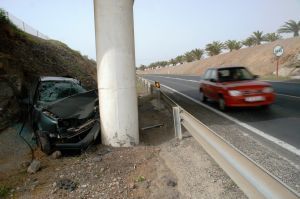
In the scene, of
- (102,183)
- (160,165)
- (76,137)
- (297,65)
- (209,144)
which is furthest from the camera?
(297,65)

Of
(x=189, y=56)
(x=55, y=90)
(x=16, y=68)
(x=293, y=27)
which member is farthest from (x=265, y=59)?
(x=55, y=90)

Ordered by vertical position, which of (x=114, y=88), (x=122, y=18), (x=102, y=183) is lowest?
(x=102, y=183)

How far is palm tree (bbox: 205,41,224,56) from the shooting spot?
60244mm

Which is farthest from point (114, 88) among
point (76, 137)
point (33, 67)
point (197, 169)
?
point (33, 67)

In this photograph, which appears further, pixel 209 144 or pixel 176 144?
pixel 176 144

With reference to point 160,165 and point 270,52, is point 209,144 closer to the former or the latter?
point 160,165

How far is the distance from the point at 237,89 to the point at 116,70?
502 cm

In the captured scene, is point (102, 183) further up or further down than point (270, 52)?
further down

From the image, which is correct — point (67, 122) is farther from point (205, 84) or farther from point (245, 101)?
point (205, 84)

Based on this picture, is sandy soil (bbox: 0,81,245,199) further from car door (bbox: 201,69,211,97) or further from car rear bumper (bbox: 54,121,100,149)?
car door (bbox: 201,69,211,97)

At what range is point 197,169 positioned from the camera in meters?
5.23

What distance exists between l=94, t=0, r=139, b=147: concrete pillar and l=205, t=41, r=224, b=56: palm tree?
182ft

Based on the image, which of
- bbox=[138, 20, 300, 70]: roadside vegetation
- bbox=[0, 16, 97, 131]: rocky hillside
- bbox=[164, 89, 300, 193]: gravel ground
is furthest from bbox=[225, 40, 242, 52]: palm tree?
bbox=[164, 89, 300, 193]: gravel ground

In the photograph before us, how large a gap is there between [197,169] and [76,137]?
3.05 metres
